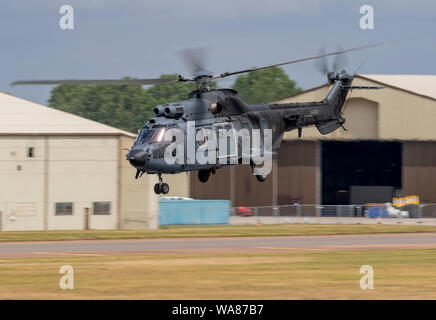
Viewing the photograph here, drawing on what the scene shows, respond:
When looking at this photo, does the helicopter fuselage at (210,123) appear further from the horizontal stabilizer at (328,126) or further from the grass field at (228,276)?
the grass field at (228,276)

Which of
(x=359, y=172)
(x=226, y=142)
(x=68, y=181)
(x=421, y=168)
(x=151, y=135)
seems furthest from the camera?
(x=359, y=172)

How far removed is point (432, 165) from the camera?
78.6 m

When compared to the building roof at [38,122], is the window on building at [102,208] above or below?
below

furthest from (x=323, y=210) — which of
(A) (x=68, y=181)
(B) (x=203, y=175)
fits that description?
(B) (x=203, y=175)

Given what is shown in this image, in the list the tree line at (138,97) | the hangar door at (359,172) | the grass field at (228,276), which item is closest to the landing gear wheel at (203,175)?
the grass field at (228,276)

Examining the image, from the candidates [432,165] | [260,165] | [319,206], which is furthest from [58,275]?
[432,165]

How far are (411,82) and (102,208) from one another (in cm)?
4122

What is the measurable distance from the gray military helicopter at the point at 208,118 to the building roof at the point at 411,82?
43.6 m

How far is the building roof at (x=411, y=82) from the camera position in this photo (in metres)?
78.8

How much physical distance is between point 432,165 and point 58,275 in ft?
182

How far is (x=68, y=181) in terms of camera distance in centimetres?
5722

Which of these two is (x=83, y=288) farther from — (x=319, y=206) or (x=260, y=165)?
(x=319, y=206)

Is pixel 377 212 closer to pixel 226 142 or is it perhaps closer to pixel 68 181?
pixel 68 181

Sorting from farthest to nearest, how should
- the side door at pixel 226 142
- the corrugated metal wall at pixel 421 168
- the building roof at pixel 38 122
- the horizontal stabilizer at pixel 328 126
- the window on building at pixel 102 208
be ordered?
the corrugated metal wall at pixel 421 168 < the building roof at pixel 38 122 < the window on building at pixel 102 208 < the horizontal stabilizer at pixel 328 126 < the side door at pixel 226 142
